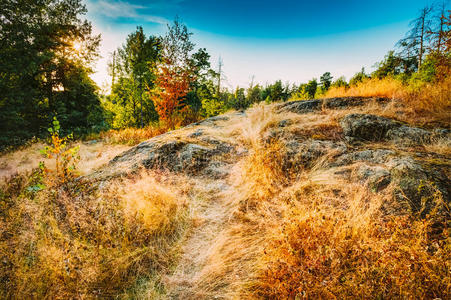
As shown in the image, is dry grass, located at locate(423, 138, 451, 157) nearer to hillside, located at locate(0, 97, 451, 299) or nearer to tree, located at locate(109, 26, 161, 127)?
hillside, located at locate(0, 97, 451, 299)

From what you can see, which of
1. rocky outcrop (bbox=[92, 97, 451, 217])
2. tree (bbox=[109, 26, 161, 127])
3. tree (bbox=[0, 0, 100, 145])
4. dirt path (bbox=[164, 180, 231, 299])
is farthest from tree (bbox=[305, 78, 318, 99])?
dirt path (bbox=[164, 180, 231, 299])

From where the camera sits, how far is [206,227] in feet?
6.40

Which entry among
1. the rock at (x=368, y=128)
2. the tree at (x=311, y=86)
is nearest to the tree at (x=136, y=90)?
the rock at (x=368, y=128)

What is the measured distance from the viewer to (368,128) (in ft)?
9.46

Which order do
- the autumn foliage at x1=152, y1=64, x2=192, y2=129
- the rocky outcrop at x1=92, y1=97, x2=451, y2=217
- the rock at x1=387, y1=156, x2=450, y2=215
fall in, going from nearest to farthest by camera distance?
the rock at x1=387, y1=156, x2=450, y2=215 → the rocky outcrop at x1=92, y1=97, x2=451, y2=217 → the autumn foliage at x1=152, y1=64, x2=192, y2=129

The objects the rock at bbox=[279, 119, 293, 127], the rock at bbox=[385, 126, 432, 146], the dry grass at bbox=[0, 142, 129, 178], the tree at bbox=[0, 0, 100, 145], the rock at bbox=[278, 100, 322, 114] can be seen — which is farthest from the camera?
the tree at bbox=[0, 0, 100, 145]

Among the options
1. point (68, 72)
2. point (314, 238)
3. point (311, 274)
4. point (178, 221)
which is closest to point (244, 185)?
point (178, 221)

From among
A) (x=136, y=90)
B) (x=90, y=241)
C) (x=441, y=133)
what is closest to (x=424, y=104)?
(x=441, y=133)

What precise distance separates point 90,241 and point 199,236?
101cm

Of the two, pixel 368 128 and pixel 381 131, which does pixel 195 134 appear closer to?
pixel 368 128

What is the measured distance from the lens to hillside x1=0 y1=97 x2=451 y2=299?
111cm

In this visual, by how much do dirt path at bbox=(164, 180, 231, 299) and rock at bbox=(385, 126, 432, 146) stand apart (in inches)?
104

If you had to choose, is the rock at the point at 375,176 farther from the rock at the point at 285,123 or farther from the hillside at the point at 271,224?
the rock at the point at 285,123

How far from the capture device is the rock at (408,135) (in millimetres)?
2498
